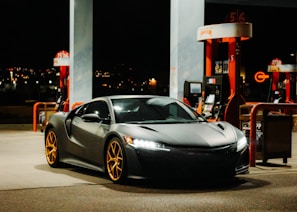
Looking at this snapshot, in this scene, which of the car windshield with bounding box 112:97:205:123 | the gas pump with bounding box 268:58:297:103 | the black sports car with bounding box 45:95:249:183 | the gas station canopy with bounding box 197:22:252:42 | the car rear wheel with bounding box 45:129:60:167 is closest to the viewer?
the black sports car with bounding box 45:95:249:183

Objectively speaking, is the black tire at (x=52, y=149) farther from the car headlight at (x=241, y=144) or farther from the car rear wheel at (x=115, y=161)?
the car headlight at (x=241, y=144)

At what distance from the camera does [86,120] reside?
32.9 feet

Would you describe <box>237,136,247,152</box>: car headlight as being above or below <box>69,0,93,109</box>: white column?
below

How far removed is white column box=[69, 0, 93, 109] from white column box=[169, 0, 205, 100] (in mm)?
5423

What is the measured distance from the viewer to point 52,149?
37.2ft

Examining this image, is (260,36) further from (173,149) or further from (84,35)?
(173,149)

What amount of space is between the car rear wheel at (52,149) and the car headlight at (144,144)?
2.70 m

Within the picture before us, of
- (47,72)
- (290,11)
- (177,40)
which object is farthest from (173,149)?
(47,72)

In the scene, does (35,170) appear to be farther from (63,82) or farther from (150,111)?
(63,82)

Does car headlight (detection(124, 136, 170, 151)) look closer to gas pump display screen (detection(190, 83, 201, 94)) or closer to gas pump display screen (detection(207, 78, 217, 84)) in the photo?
gas pump display screen (detection(207, 78, 217, 84))

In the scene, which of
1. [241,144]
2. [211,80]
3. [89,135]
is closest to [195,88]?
[211,80]

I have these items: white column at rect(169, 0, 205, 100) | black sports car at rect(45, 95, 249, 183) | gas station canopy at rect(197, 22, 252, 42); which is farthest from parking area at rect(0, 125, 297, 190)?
white column at rect(169, 0, 205, 100)

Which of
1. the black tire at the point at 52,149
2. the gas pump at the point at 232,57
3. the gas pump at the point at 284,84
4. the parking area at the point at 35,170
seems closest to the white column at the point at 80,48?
the parking area at the point at 35,170

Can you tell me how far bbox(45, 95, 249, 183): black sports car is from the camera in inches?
338
